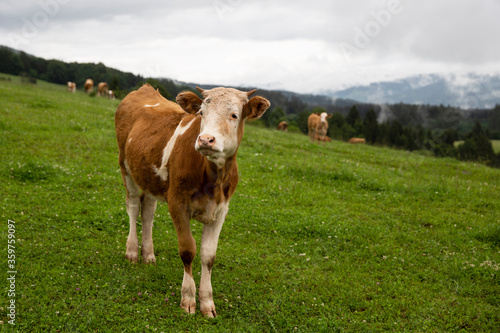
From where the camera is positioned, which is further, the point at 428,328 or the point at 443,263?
the point at 443,263

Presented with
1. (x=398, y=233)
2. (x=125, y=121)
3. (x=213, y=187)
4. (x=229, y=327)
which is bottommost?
(x=229, y=327)

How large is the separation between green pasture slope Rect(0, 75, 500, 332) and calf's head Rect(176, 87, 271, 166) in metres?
2.76

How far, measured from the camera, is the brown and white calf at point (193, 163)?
5.27 meters

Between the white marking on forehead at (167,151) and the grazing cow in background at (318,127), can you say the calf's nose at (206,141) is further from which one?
the grazing cow in background at (318,127)

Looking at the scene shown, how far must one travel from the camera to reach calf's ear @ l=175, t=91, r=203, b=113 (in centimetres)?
576

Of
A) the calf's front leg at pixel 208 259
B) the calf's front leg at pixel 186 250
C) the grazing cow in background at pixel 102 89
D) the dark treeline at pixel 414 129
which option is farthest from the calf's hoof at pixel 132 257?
the grazing cow in background at pixel 102 89

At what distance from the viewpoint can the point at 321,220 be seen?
1027 cm

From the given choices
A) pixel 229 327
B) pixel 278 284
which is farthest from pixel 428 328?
pixel 229 327

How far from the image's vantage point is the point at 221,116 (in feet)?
17.0

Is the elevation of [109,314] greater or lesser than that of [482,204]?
lesser

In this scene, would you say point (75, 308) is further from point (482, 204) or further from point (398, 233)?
point (482, 204)

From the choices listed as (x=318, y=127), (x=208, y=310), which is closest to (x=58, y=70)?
(x=318, y=127)

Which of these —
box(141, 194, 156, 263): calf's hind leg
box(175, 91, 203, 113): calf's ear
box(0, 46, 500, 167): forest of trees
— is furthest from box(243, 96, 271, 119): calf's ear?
box(0, 46, 500, 167): forest of trees

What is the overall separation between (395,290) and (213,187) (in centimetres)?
421
